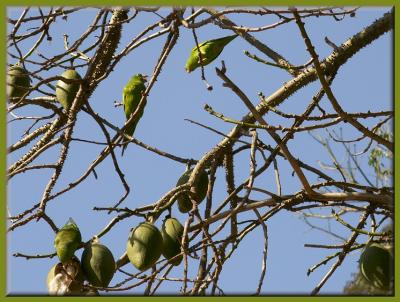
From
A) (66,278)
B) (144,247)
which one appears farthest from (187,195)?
(66,278)

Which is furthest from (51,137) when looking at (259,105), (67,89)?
(259,105)

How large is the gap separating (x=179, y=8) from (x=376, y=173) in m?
2.02

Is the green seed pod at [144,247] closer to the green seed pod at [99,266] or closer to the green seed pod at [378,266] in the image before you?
the green seed pod at [99,266]

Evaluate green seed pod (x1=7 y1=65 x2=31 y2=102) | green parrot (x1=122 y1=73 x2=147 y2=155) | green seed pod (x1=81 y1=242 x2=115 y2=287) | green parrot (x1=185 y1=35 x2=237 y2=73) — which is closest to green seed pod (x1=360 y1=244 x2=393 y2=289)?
green seed pod (x1=81 y1=242 x2=115 y2=287)

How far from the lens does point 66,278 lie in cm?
171

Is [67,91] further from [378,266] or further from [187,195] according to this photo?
[378,266]

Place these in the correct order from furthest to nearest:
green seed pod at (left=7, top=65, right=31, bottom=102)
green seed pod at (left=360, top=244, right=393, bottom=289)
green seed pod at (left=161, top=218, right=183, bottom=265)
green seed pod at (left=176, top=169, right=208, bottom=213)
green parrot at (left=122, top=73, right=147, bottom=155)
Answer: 1. green parrot at (left=122, top=73, right=147, bottom=155)
2. green seed pod at (left=7, top=65, right=31, bottom=102)
3. green seed pod at (left=176, top=169, right=208, bottom=213)
4. green seed pod at (left=161, top=218, right=183, bottom=265)
5. green seed pod at (left=360, top=244, right=393, bottom=289)

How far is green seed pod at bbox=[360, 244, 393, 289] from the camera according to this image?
1623mm

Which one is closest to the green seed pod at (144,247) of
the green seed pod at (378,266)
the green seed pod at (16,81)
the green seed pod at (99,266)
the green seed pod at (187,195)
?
the green seed pod at (99,266)

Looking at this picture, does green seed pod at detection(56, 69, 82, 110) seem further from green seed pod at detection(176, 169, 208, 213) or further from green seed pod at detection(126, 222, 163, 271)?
green seed pod at detection(126, 222, 163, 271)

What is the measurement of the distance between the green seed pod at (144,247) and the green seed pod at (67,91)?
56 centimetres

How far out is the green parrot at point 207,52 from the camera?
2.01 metres

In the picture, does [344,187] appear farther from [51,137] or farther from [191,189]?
[51,137]

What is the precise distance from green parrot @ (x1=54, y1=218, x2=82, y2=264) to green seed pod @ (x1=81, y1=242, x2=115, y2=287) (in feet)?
0.14
